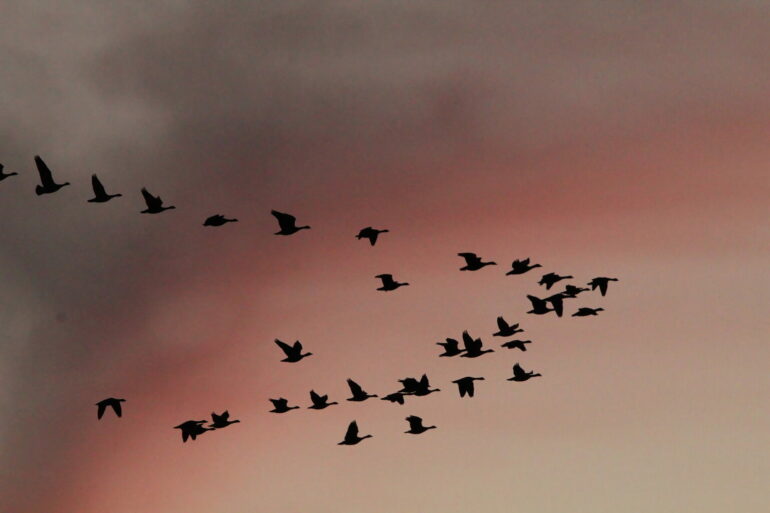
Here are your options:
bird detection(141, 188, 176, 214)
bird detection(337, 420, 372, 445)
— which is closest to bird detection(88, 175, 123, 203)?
bird detection(141, 188, 176, 214)

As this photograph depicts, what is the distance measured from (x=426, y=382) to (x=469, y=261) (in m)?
8.65

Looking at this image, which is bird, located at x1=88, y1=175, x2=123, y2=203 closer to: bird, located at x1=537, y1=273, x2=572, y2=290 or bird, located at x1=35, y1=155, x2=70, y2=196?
bird, located at x1=35, y1=155, x2=70, y2=196

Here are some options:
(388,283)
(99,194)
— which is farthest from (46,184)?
(388,283)

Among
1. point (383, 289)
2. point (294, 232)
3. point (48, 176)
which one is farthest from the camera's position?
point (383, 289)

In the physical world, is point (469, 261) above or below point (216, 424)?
above

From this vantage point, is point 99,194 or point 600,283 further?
point 600,283

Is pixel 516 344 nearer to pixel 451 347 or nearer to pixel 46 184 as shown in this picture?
pixel 451 347

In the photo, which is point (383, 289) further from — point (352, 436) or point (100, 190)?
point (100, 190)

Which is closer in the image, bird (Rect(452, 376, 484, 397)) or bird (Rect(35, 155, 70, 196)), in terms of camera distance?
bird (Rect(35, 155, 70, 196))

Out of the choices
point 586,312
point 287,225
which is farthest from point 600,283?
point 287,225

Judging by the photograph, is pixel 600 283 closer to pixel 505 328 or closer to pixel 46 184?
pixel 505 328

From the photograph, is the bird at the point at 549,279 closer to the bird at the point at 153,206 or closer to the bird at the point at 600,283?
the bird at the point at 600,283

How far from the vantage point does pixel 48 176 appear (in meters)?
91.1

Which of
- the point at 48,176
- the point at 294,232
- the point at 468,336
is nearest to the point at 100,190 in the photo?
the point at 48,176
